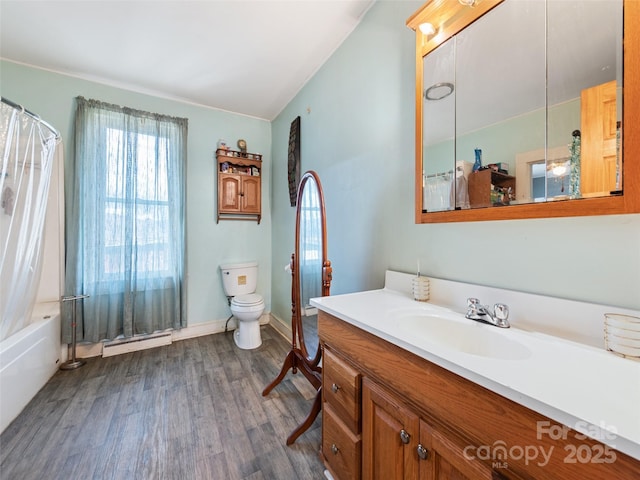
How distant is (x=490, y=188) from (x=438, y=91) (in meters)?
0.53

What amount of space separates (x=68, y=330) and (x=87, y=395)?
736 millimetres

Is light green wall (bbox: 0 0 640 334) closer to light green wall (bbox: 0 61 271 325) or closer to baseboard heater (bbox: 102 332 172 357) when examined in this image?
light green wall (bbox: 0 61 271 325)

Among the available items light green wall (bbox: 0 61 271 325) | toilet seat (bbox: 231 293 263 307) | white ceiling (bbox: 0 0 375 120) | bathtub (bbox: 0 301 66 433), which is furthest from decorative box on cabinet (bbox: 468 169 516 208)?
bathtub (bbox: 0 301 66 433)

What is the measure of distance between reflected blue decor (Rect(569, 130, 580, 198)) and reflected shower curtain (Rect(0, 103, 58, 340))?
8.83 ft

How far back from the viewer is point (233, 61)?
80.7 inches

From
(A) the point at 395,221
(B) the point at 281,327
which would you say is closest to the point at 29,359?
(B) the point at 281,327

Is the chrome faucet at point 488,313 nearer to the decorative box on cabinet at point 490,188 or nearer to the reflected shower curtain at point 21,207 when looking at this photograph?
the decorative box on cabinet at point 490,188

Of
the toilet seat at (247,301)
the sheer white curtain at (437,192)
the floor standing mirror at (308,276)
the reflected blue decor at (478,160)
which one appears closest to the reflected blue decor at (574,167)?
the reflected blue decor at (478,160)

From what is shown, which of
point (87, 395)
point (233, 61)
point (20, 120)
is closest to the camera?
point (20, 120)

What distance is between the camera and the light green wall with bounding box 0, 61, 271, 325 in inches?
85.5

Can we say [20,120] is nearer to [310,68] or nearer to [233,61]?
[233,61]

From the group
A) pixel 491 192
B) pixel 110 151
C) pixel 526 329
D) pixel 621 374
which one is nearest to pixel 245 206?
pixel 110 151

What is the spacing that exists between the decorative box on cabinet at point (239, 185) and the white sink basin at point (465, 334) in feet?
7.81

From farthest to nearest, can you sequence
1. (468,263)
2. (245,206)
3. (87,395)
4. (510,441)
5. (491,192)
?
1. (245,206)
2. (87,395)
3. (468,263)
4. (491,192)
5. (510,441)
